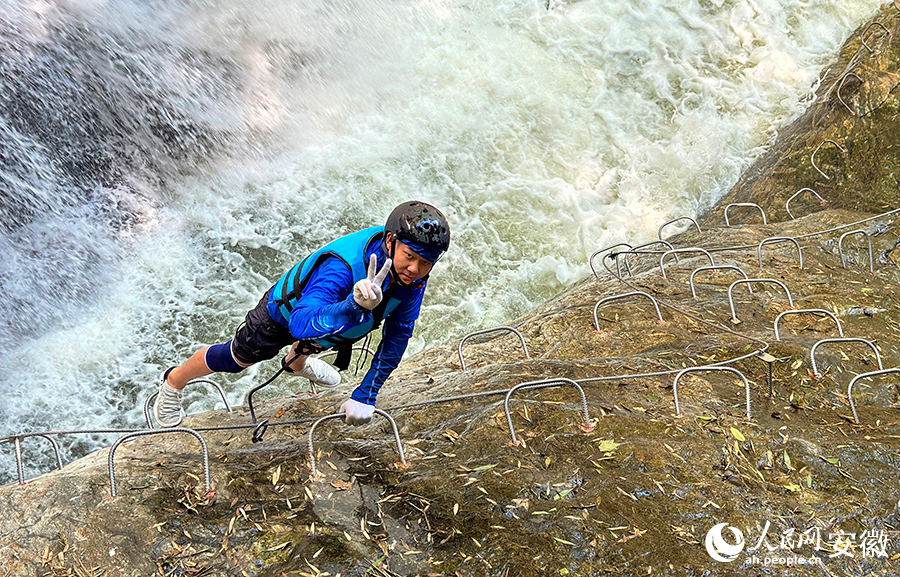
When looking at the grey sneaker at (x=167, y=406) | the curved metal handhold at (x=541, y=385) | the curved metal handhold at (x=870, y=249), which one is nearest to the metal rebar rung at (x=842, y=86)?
the curved metal handhold at (x=870, y=249)

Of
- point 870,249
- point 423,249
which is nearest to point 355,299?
point 423,249

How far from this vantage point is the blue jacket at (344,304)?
3334 millimetres

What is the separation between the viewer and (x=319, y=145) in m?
10.7

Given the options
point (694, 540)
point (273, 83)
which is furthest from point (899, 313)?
point (273, 83)

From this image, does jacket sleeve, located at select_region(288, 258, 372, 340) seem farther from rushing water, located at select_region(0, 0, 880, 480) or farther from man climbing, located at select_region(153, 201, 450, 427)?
rushing water, located at select_region(0, 0, 880, 480)

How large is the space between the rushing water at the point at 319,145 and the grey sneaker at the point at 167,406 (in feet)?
10.1

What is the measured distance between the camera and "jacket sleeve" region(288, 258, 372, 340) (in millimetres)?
3289

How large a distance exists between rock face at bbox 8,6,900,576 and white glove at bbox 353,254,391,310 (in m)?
0.94

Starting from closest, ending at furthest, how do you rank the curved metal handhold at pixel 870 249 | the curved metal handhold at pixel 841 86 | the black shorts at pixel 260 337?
the black shorts at pixel 260 337
the curved metal handhold at pixel 870 249
the curved metal handhold at pixel 841 86

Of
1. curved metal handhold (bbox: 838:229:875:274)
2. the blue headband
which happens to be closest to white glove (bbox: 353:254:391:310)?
the blue headband

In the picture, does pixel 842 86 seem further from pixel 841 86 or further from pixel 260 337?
pixel 260 337

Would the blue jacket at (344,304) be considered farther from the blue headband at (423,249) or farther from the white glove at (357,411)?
the blue headband at (423,249)

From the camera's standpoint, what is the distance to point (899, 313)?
5.57 metres

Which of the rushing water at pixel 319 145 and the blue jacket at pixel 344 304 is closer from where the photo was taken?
the blue jacket at pixel 344 304
